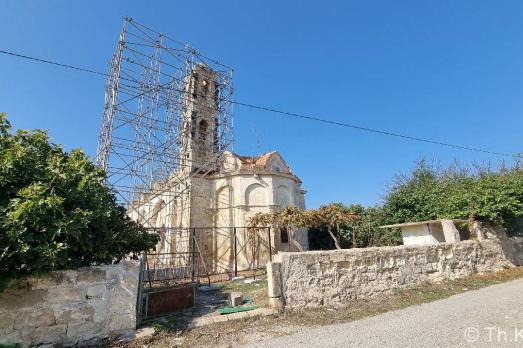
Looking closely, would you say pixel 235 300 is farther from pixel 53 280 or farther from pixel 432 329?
pixel 432 329

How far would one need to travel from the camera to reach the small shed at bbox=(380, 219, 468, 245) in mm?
10332

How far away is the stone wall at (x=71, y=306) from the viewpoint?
14.4 feet

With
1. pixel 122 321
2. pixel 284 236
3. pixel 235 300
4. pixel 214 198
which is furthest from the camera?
pixel 284 236

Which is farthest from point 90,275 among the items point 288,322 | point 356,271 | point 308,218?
point 308,218

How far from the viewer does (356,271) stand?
7.17 m

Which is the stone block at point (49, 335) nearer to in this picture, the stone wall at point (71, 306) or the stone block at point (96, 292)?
the stone wall at point (71, 306)

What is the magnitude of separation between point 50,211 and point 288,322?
183 inches

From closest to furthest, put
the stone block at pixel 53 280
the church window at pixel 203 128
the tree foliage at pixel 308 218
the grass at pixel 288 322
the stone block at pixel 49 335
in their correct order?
the stone block at pixel 49 335 < the stone block at pixel 53 280 < the grass at pixel 288 322 < the tree foliage at pixel 308 218 < the church window at pixel 203 128

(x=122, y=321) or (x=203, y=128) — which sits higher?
(x=203, y=128)

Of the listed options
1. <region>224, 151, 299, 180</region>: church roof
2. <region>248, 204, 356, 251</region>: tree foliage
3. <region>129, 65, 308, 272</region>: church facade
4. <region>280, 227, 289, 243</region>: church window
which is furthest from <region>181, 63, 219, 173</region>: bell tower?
<region>280, 227, 289, 243</region>: church window

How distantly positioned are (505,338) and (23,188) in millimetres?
7853

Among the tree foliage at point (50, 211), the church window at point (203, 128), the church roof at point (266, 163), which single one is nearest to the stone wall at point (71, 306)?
the tree foliage at point (50, 211)

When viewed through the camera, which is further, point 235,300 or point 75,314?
point 235,300

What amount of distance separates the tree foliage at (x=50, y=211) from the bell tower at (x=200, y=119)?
12.1 metres
